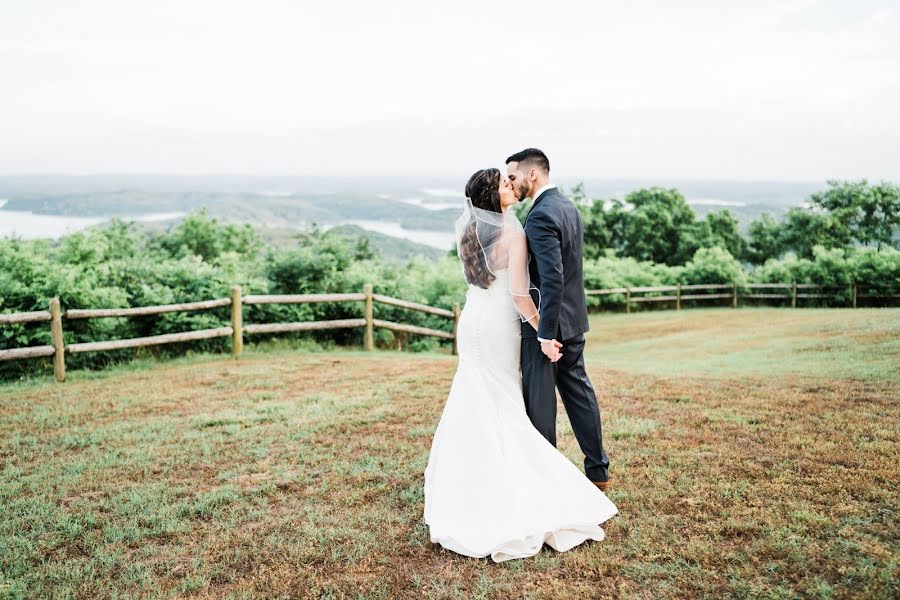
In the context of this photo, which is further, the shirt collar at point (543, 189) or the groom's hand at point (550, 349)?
the shirt collar at point (543, 189)

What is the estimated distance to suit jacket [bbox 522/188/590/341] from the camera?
386 cm

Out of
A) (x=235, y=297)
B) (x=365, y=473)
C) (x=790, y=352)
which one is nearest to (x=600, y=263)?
(x=790, y=352)

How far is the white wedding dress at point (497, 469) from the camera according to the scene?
3670 millimetres

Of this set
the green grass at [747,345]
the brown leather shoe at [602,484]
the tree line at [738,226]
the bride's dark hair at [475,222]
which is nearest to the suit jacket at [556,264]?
the bride's dark hair at [475,222]

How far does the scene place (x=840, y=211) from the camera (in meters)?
36.8

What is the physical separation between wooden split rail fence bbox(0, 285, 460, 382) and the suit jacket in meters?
6.93

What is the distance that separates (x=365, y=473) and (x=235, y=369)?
15.7ft

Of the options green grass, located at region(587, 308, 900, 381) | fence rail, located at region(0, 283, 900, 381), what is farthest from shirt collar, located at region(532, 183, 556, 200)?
green grass, located at region(587, 308, 900, 381)

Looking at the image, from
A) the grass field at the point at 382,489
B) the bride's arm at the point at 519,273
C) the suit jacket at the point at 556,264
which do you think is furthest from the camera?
the bride's arm at the point at 519,273

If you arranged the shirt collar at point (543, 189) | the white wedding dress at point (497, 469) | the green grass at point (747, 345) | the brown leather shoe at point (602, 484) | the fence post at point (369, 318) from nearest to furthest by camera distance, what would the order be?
1. the white wedding dress at point (497, 469)
2. the shirt collar at point (543, 189)
3. the brown leather shoe at point (602, 484)
4. the green grass at point (747, 345)
5. the fence post at point (369, 318)

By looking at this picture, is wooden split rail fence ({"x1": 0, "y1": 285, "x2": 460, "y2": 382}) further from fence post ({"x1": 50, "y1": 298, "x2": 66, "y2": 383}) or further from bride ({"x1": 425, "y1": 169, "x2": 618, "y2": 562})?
bride ({"x1": 425, "y1": 169, "x2": 618, "y2": 562})

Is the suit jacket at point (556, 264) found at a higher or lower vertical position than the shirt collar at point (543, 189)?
lower

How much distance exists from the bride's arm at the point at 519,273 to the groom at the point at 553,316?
0.06 meters

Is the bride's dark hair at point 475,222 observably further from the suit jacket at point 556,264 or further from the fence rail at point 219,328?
the fence rail at point 219,328
